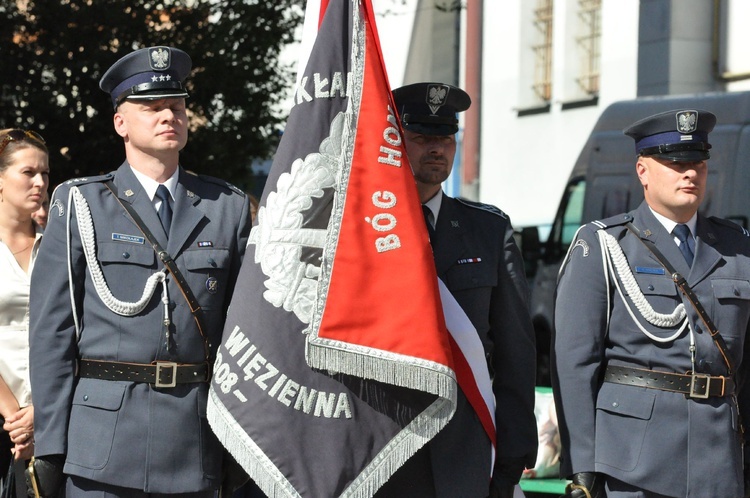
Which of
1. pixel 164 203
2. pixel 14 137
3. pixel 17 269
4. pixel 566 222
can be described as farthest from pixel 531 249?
pixel 164 203

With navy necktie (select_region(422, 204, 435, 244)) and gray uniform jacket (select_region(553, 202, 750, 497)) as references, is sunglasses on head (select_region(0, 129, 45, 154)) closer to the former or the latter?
navy necktie (select_region(422, 204, 435, 244))

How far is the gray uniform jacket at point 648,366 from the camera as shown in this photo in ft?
16.0

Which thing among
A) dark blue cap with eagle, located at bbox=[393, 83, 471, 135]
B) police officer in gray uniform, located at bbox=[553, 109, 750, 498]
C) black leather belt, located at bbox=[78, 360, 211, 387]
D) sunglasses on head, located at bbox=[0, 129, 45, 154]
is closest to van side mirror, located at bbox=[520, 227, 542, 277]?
sunglasses on head, located at bbox=[0, 129, 45, 154]

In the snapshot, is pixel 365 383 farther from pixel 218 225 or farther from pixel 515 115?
pixel 515 115

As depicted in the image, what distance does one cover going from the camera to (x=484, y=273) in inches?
185

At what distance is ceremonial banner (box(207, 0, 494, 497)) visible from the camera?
416 cm

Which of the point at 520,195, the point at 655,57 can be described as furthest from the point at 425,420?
the point at 520,195

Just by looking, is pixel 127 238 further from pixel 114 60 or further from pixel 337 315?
pixel 114 60

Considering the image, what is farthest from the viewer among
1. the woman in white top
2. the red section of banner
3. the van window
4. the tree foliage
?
the van window

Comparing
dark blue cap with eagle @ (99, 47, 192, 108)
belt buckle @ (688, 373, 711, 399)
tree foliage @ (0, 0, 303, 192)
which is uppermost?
tree foliage @ (0, 0, 303, 192)

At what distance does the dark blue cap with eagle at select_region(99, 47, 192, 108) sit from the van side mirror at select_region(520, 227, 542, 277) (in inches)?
360

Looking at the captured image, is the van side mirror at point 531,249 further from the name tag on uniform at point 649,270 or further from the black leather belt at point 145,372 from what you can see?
the black leather belt at point 145,372

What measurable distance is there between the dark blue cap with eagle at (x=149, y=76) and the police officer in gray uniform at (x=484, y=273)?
805 millimetres

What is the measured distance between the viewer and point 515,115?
22.6 meters
